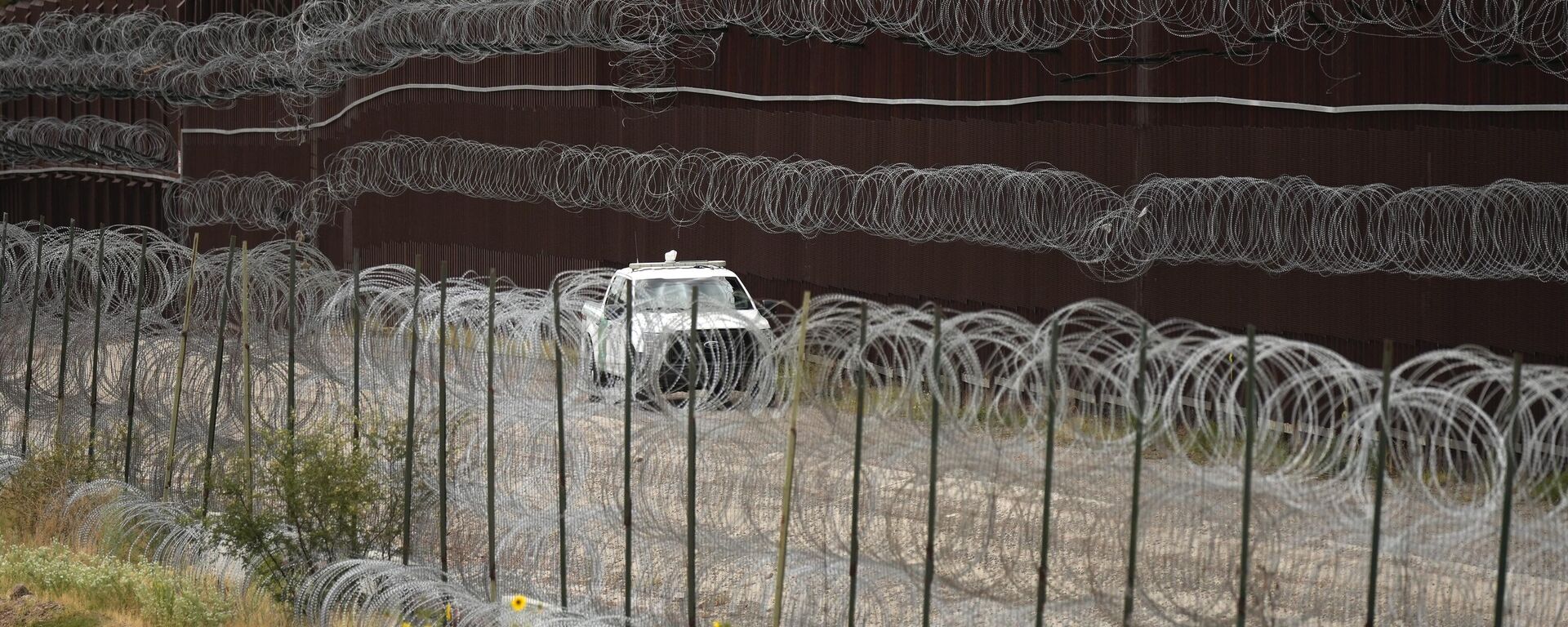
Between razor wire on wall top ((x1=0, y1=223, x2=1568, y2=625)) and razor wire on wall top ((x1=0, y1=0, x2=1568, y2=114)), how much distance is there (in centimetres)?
437

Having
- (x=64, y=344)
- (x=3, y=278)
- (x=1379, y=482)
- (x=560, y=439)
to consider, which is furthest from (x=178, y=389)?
(x=1379, y=482)

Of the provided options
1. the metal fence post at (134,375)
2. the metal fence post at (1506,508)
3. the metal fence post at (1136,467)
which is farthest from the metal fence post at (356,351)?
the metal fence post at (1506,508)

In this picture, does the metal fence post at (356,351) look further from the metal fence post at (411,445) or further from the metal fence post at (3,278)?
the metal fence post at (3,278)

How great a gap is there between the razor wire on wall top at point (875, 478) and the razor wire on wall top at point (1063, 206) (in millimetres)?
3719

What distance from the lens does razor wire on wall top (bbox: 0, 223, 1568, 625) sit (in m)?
5.88

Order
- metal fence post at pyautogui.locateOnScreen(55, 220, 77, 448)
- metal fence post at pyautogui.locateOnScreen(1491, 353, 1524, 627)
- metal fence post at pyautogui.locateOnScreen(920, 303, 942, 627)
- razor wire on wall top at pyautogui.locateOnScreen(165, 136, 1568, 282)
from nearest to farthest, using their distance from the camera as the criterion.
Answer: metal fence post at pyautogui.locateOnScreen(1491, 353, 1524, 627), metal fence post at pyautogui.locateOnScreen(920, 303, 942, 627), metal fence post at pyautogui.locateOnScreen(55, 220, 77, 448), razor wire on wall top at pyautogui.locateOnScreen(165, 136, 1568, 282)

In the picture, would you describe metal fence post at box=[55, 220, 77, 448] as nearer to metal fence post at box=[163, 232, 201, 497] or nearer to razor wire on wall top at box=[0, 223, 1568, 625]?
metal fence post at box=[163, 232, 201, 497]

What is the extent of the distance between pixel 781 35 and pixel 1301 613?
1146cm

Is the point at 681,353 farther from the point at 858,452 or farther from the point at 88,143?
the point at 88,143

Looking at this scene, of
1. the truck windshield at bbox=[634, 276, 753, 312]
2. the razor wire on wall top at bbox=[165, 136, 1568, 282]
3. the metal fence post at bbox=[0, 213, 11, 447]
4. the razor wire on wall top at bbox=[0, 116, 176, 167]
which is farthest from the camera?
the razor wire on wall top at bbox=[0, 116, 176, 167]

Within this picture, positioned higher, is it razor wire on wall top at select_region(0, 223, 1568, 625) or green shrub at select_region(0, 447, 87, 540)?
razor wire on wall top at select_region(0, 223, 1568, 625)

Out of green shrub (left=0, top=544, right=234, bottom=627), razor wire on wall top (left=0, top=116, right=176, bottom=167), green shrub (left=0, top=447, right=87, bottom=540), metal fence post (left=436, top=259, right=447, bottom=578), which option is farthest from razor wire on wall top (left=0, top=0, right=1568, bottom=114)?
green shrub (left=0, top=544, right=234, bottom=627)

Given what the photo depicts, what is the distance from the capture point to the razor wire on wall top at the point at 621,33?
39.4 feet

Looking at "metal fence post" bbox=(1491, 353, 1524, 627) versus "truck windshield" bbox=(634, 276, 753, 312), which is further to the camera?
"truck windshield" bbox=(634, 276, 753, 312)
